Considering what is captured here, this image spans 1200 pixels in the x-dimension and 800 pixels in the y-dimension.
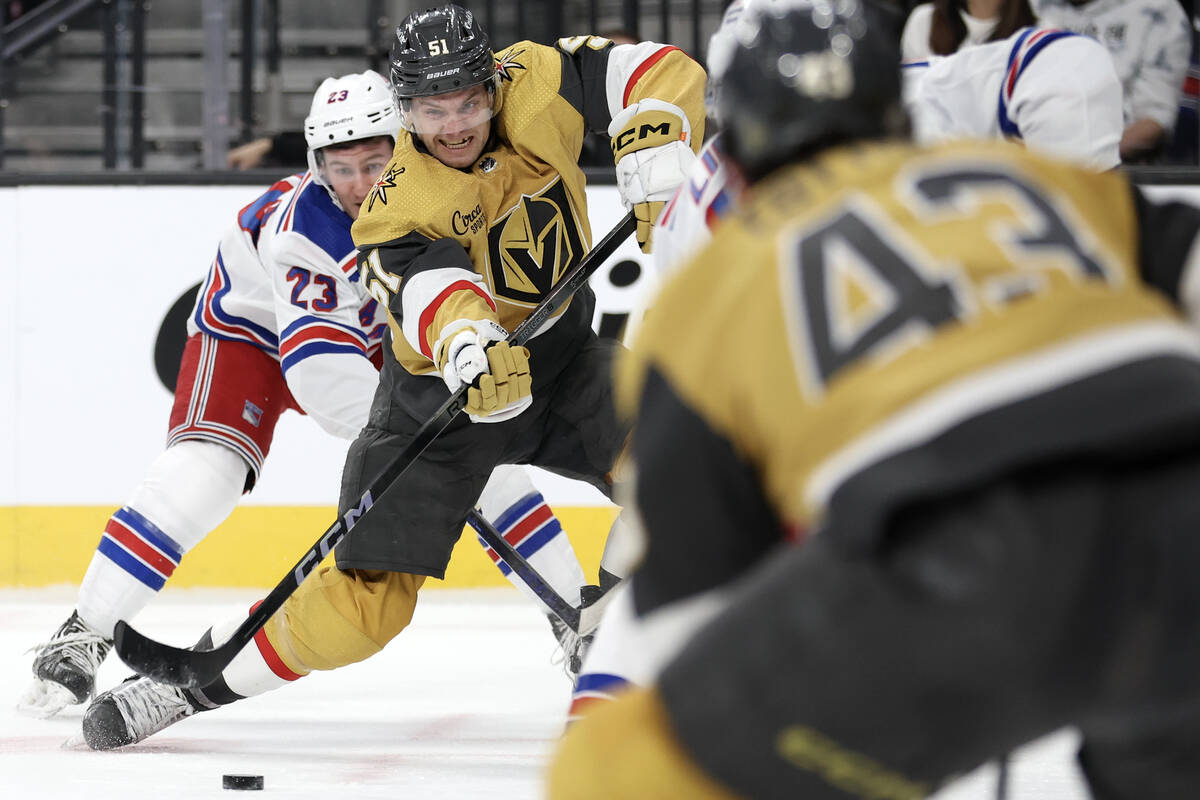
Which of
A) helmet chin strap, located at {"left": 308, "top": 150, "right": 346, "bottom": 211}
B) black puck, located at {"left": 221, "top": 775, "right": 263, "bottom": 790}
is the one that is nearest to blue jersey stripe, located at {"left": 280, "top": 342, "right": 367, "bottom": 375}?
helmet chin strap, located at {"left": 308, "top": 150, "right": 346, "bottom": 211}

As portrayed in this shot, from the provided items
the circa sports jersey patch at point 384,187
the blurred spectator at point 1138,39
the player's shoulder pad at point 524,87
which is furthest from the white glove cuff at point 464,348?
the blurred spectator at point 1138,39

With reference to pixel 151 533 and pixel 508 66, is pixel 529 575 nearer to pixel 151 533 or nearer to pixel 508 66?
pixel 151 533

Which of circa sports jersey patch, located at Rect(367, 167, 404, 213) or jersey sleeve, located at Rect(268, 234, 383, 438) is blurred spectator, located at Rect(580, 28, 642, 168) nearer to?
jersey sleeve, located at Rect(268, 234, 383, 438)

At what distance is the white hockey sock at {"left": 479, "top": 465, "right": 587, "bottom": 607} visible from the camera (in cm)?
273

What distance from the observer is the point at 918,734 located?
2.34ft

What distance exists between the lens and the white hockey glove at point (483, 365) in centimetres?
216

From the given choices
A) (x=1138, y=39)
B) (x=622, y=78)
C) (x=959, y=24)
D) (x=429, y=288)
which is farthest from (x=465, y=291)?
(x=1138, y=39)

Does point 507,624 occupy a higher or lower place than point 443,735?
lower

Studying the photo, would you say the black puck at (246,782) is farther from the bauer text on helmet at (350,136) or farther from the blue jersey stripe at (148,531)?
the bauer text on helmet at (350,136)

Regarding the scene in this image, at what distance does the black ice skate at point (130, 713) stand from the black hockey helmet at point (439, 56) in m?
0.96


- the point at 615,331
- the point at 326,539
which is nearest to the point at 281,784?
the point at 326,539

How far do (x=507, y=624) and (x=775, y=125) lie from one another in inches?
106

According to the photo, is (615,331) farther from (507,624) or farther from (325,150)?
(325,150)

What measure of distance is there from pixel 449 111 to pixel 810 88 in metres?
1.47
